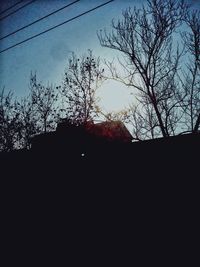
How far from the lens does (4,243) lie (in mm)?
8445

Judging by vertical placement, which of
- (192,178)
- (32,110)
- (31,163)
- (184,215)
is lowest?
(184,215)

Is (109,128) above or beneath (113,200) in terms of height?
above

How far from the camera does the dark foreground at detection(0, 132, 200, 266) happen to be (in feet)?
21.0

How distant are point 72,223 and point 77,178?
1.26 metres

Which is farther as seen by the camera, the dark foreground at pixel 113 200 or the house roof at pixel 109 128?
the house roof at pixel 109 128

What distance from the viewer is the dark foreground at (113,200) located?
6.41 meters

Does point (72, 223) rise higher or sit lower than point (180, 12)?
lower

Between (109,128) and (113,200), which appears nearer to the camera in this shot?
(113,200)

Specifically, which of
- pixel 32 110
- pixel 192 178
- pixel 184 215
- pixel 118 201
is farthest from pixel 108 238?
pixel 32 110

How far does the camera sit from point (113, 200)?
289 inches

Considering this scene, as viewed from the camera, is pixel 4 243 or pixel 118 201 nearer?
pixel 118 201

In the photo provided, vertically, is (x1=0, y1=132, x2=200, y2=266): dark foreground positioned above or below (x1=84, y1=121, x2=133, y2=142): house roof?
below

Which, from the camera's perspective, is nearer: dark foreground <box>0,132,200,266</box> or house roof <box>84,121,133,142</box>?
dark foreground <box>0,132,200,266</box>

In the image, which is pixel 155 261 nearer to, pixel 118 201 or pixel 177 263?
pixel 177 263
